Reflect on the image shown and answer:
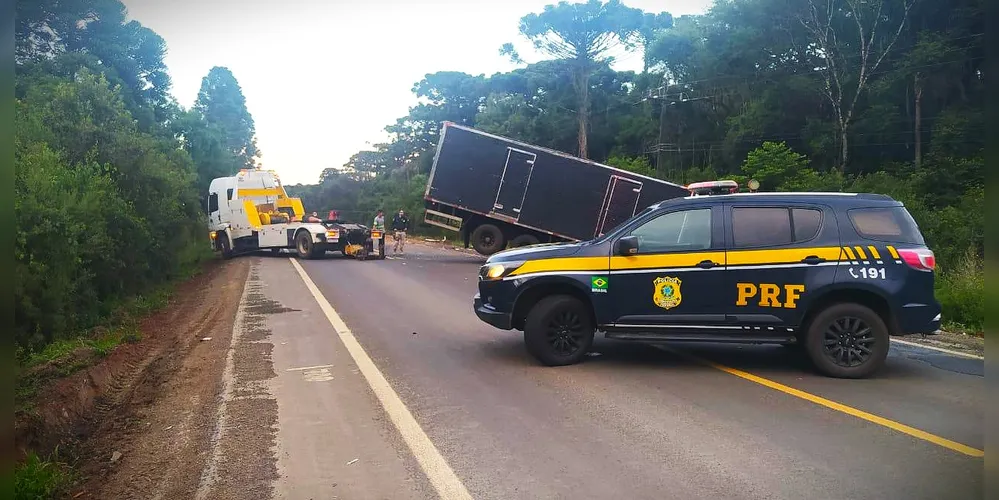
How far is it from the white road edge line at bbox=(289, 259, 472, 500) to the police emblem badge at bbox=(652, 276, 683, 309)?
2.94 meters

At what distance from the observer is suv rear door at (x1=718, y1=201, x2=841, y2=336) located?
7262 mm

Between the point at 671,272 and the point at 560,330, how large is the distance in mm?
1359

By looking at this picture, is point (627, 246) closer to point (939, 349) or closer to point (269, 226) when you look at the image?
point (939, 349)

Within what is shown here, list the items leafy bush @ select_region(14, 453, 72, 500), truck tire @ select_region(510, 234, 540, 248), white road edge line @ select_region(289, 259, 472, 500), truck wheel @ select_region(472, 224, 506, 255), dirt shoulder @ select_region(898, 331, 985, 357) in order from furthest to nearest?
truck wheel @ select_region(472, 224, 506, 255) < truck tire @ select_region(510, 234, 540, 248) < dirt shoulder @ select_region(898, 331, 985, 357) < white road edge line @ select_region(289, 259, 472, 500) < leafy bush @ select_region(14, 453, 72, 500)

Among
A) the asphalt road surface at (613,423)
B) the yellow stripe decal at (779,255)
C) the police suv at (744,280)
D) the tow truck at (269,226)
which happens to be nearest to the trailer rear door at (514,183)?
the tow truck at (269,226)

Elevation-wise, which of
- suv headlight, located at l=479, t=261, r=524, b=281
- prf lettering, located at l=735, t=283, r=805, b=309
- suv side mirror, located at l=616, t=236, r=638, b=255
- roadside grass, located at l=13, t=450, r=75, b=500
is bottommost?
roadside grass, located at l=13, t=450, r=75, b=500

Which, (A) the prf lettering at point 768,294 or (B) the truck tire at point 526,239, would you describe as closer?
(A) the prf lettering at point 768,294

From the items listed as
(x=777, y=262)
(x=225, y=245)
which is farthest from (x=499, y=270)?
(x=225, y=245)

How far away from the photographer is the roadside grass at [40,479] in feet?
14.3

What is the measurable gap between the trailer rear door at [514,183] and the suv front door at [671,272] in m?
14.3

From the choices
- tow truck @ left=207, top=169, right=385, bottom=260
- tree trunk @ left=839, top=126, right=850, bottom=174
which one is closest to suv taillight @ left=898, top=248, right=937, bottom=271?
tow truck @ left=207, top=169, right=385, bottom=260

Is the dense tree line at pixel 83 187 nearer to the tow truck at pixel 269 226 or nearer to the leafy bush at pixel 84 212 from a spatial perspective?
the leafy bush at pixel 84 212

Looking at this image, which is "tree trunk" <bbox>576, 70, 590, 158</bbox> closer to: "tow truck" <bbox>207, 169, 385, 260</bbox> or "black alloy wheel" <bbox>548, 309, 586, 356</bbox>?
"tow truck" <bbox>207, 169, 385, 260</bbox>

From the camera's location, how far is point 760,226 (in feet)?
24.6
